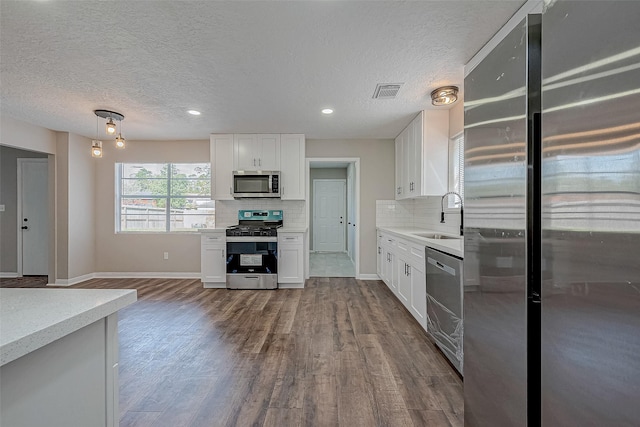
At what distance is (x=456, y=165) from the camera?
3264mm

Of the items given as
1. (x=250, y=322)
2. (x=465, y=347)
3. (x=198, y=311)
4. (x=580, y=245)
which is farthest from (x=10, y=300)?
(x=198, y=311)

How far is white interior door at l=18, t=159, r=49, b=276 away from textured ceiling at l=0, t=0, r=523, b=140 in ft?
6.22

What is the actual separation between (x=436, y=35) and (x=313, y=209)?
250 inches

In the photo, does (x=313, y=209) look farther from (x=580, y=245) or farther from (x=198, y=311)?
(x=580, y=245)

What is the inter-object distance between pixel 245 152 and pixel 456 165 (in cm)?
308

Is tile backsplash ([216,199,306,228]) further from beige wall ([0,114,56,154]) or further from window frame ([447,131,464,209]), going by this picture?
beige wall ([0,114,56,154])

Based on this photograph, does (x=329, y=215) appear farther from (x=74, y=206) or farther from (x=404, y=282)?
(x=74, y=206)

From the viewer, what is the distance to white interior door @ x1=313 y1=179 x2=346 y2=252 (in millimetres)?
8070

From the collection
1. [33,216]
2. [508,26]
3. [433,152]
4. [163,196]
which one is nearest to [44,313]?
[508,26]

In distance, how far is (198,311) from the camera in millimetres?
3297

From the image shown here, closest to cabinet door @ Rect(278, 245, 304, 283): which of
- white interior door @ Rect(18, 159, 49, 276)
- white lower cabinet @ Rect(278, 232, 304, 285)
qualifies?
white lower cabinet @ Rect(278, 232, 304, 285)

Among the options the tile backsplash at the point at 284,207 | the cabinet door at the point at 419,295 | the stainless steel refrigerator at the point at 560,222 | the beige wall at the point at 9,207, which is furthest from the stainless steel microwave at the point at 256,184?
the beige wall at the point at 9,207

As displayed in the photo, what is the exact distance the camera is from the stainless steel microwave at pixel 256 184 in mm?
4391

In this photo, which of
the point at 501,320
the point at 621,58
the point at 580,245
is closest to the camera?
the point at 621,58
